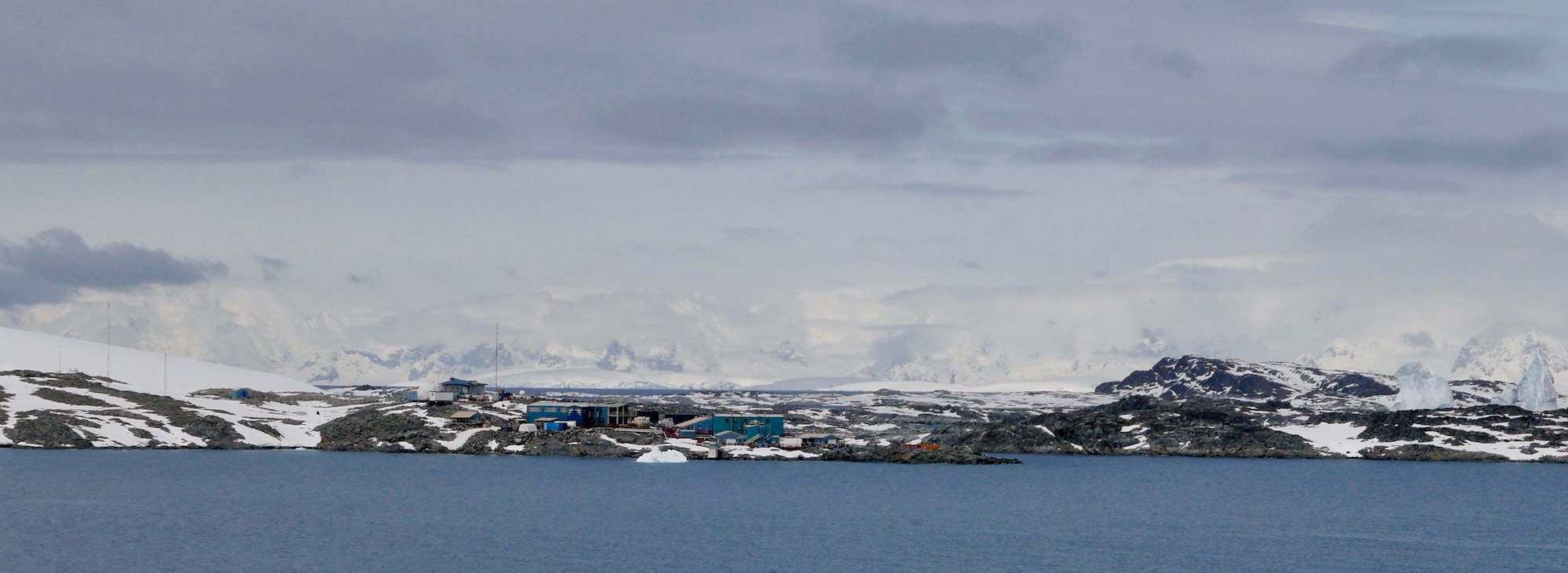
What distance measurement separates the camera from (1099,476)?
195 meters

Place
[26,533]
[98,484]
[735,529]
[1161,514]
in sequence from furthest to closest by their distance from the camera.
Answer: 1. [98,484]
2. [1161,514]
3. [735,529]
4. [26,533]

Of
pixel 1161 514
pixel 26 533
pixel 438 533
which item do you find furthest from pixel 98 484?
pixel 1161 514

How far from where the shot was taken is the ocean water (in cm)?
10831

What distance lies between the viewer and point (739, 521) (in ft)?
438

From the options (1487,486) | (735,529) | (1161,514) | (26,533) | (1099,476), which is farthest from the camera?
(1099,476)

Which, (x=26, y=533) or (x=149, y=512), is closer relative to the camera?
(x=26, y=533)

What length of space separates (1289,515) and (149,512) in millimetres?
109129

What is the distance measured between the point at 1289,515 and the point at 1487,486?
53637mm

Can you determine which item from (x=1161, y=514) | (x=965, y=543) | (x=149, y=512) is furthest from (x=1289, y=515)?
(x=149, y=512)

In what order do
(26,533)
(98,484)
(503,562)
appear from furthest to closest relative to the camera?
(98,484) → (26,533) → (503,562)

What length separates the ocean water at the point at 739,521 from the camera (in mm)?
108312

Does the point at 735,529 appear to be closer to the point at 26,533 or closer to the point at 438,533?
the point at 438,533

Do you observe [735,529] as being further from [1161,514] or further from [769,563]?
[1161,514]

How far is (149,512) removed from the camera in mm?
132375
